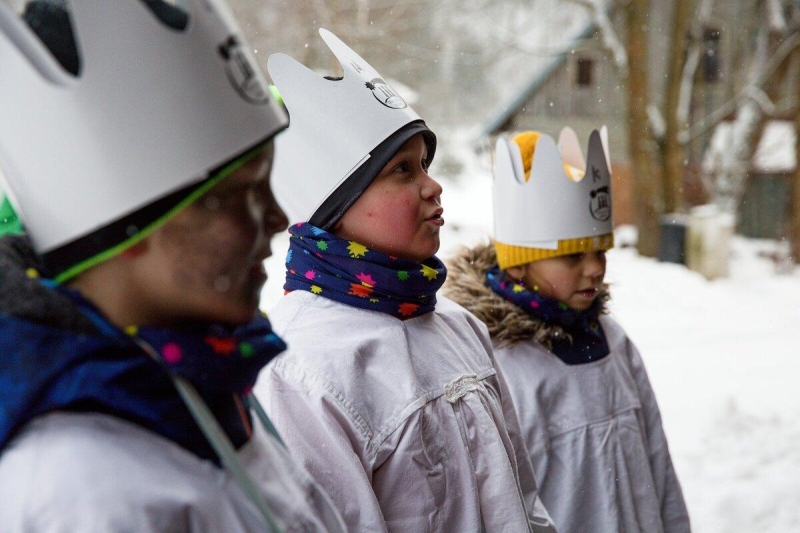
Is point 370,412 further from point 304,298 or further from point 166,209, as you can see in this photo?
point 166,209

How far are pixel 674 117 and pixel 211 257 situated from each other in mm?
7803

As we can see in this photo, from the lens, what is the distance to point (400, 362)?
1.24 m

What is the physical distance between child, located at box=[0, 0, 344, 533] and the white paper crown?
1.15 m

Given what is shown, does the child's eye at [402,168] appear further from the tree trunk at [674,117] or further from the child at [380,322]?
the tree trunk at [674,117]

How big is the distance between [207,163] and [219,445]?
0.81 ft

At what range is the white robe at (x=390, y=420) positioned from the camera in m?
1.11

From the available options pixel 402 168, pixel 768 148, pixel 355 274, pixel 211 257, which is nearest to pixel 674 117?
pixel 768 148

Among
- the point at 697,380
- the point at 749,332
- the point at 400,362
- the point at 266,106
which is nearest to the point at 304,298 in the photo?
the point at 400,362

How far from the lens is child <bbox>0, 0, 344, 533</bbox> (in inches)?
25.3

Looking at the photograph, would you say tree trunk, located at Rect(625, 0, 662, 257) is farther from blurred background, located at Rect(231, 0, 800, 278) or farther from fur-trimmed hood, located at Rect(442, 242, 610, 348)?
fur-trimmed hood, located at Rect(442, 242, 610, 348)

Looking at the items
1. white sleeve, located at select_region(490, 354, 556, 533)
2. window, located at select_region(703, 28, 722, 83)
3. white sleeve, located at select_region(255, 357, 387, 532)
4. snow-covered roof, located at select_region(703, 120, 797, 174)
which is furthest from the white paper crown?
snow-covered roof, located at select_region(703, 120, 797, 174)

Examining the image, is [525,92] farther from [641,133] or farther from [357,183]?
[357,183]

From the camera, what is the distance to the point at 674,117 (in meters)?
7.82

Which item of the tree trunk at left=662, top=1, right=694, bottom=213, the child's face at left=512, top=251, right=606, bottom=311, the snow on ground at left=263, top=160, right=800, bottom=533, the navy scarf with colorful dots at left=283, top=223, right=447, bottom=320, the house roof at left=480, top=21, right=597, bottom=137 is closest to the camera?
the navy scarf with colorful dots at left=283, top=223, right=447, bottom=320
